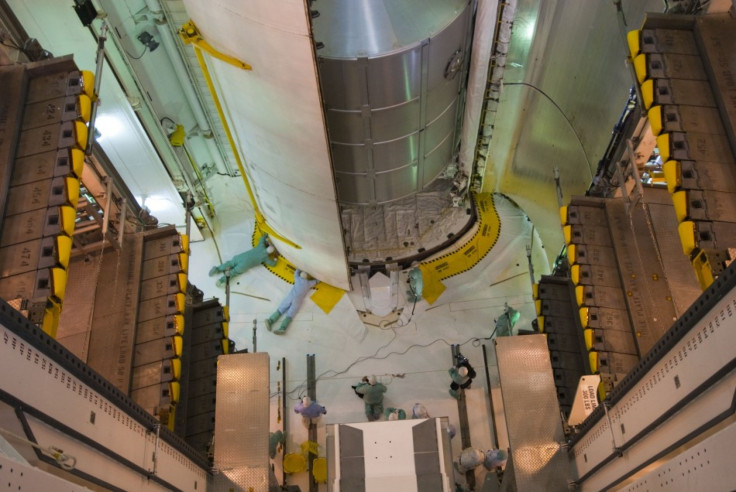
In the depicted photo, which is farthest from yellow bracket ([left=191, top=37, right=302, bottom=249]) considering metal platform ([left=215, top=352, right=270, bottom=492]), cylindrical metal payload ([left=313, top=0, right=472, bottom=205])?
metal platform ([left=215, top=352, right=270, bottom=492])

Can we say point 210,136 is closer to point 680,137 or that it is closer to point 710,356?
point 680,137

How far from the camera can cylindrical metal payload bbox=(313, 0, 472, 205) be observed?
6398 millimetres

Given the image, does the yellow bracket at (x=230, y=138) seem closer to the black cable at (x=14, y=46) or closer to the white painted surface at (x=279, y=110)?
the white painted surface at (x=279, y=110)

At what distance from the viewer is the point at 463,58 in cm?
720

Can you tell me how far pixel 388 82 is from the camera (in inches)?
261

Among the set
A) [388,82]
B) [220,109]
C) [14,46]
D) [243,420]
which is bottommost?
[243,420]

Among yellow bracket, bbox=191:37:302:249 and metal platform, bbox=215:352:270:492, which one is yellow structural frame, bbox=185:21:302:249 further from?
metal platform, bbox=215:352:270:492

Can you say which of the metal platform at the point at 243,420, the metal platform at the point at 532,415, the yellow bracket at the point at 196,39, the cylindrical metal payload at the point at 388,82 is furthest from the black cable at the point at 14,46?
the metal platform at the point at 532,415

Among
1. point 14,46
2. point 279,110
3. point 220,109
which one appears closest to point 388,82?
point 279,110

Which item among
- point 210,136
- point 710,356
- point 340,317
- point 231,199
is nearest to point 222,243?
point 231,199

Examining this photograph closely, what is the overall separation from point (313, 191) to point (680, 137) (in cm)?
350

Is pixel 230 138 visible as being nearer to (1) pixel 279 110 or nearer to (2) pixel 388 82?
(1) pixel 279 110

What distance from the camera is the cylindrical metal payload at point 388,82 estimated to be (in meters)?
6.40

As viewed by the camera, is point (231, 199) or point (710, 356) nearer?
point (710, 356)
